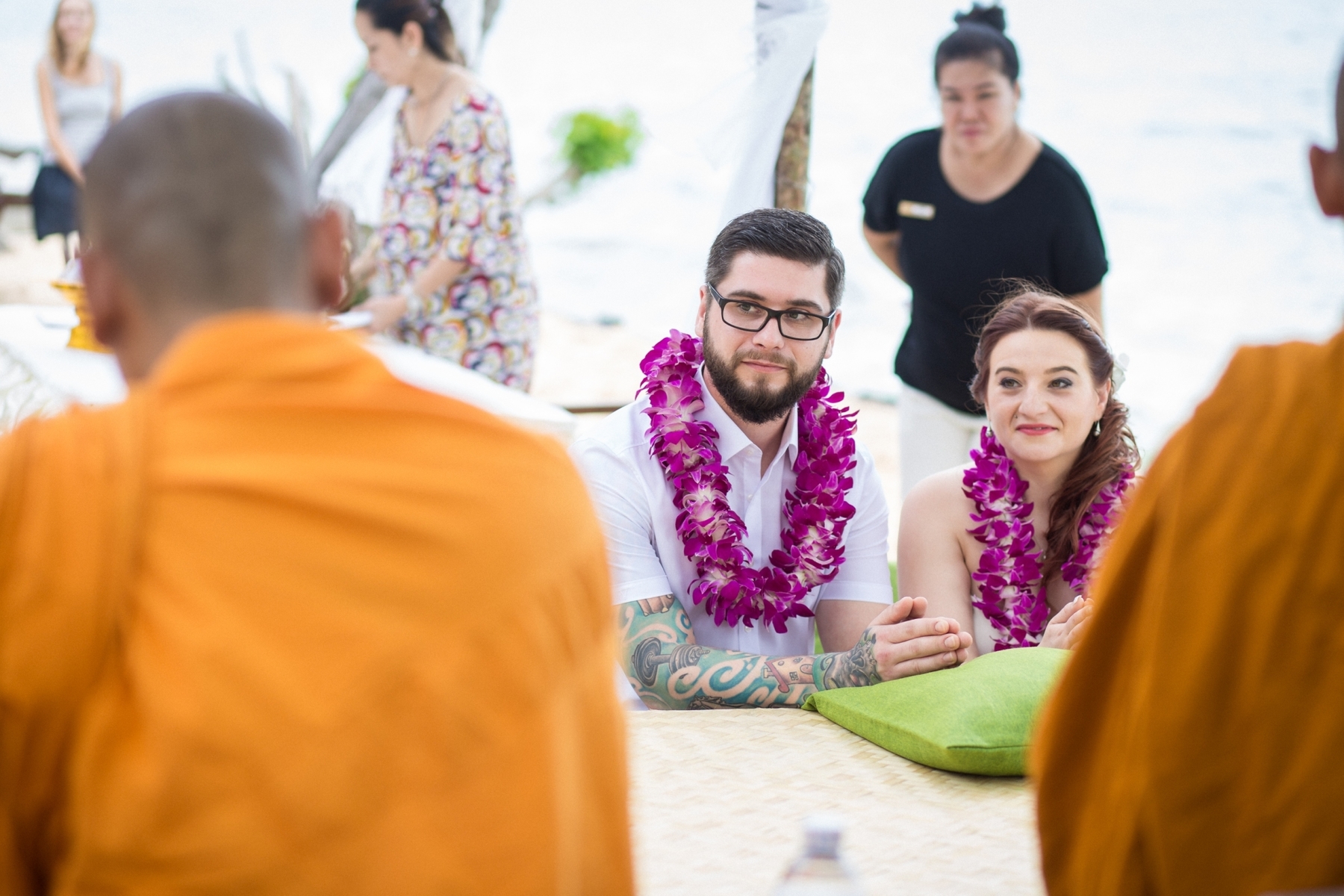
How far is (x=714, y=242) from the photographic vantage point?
3.02 meters

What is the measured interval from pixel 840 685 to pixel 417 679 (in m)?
1.55

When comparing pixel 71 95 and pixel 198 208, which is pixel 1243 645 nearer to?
pixel 198 208

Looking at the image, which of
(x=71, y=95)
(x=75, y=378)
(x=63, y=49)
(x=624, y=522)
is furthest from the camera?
(x=71, y=95)

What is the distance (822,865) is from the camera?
4.11 ft

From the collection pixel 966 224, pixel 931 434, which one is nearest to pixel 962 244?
pixel 966 224

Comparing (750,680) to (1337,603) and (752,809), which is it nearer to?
(752,809)

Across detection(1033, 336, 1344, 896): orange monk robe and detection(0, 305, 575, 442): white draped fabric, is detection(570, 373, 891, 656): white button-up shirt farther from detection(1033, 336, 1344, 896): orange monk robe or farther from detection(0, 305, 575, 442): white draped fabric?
detection(1033, 336, 1344, 896): orange monk robe

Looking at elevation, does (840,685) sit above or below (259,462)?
below

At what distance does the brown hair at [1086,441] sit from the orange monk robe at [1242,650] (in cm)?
171

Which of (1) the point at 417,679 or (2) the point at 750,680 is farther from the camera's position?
(2) the point at 750,680

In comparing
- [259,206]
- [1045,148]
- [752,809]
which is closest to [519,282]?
[1045,148]

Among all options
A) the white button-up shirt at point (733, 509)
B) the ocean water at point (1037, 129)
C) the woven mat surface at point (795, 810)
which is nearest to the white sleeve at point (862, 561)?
the white button-up shirt at point (733, 509)

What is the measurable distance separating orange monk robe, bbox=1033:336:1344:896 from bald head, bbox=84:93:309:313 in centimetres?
93

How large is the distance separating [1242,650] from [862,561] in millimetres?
1771
